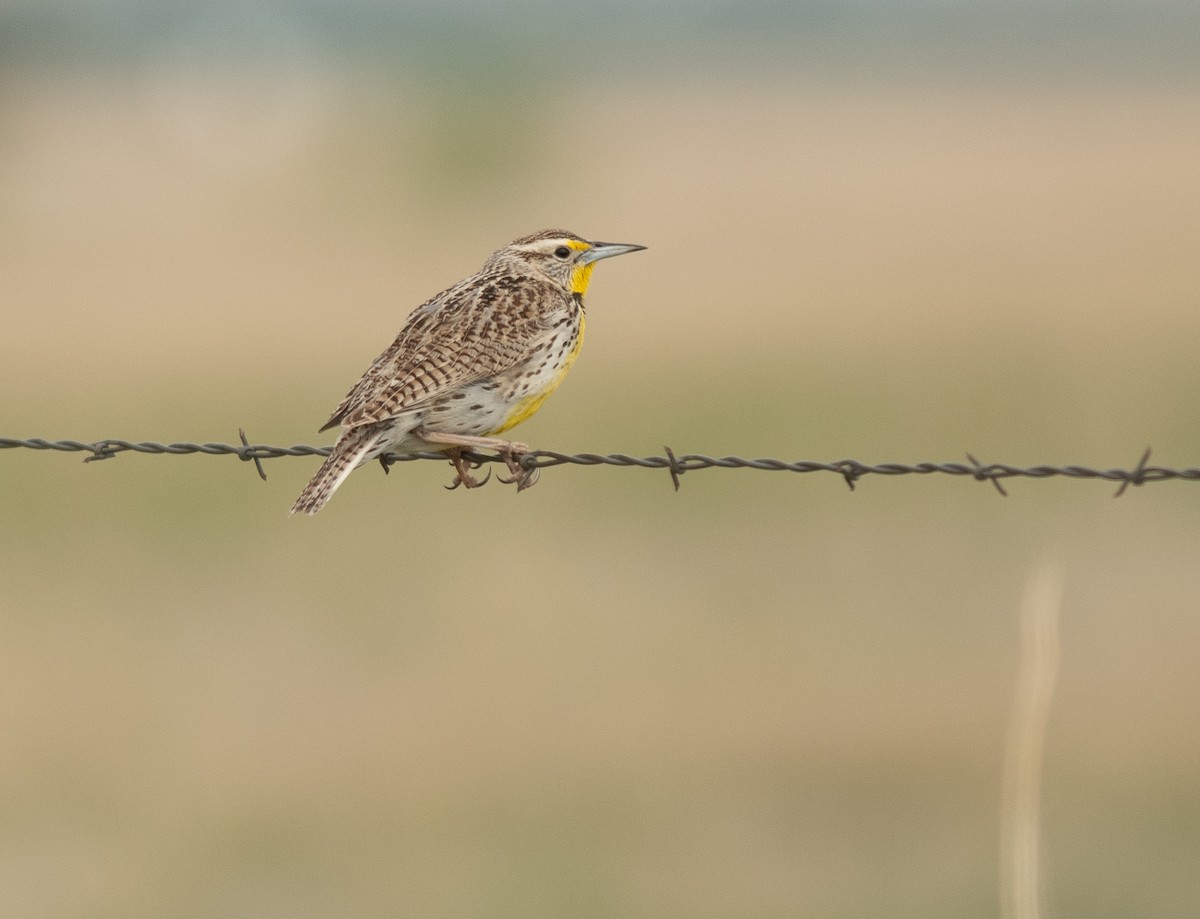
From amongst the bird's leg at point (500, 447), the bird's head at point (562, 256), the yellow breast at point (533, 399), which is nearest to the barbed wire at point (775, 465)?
the bird's leg at point (500, 447)

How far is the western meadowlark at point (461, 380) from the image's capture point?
563cm

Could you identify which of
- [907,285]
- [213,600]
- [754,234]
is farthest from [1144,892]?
[754,234]

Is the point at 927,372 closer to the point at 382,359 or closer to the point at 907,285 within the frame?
the point at 907,285

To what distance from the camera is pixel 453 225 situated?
34.7 metres

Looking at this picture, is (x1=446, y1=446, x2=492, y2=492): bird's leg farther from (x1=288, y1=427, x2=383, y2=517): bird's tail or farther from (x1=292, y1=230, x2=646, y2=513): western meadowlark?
(x1=288, y1=427, x2=383, y2=517): bird's tail

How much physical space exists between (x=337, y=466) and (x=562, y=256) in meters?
1.42

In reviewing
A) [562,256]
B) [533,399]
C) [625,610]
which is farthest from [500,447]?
[625,610]

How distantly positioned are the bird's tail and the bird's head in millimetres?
1110

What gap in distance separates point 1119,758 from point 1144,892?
45.8 inches

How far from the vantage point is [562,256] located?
22.0ft

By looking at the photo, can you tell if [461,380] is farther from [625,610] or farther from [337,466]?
[625,610]

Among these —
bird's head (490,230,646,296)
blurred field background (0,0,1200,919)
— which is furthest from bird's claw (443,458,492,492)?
blurred field background (0,0,1200,919)

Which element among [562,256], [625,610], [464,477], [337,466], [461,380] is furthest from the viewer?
[625,610]

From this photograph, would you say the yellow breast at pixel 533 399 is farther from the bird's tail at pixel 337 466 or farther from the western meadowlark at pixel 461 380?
the bird's tail at pixel 337 466
